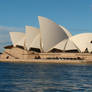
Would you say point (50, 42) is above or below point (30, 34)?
below

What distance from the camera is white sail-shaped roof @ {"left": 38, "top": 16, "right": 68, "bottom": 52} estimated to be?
309 ft

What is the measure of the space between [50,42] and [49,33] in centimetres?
361

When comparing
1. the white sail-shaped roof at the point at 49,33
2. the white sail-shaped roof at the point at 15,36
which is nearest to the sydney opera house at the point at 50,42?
the white sail-shaped roof at the point at 49,33

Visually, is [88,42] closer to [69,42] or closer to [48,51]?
[69,42]

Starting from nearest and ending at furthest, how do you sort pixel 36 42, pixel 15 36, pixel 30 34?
Result: pixel 30 34 < pixel 36 42 < pixel 15 36

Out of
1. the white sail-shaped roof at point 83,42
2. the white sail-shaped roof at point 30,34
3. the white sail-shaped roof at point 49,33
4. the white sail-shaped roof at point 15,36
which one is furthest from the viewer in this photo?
the white sail-shaped roof at point 15,36

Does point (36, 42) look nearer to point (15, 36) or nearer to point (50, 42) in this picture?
point (50, 42)

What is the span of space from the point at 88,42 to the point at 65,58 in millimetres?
10062

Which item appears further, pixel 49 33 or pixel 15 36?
pixel 15 36

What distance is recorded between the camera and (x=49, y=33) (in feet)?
313

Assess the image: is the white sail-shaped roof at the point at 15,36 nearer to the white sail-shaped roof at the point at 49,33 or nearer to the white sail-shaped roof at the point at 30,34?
the white sail-shaped roof at the point at 30,34

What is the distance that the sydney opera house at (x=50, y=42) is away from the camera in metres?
95.4

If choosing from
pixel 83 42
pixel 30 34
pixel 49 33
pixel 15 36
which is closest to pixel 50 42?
pixel 49 33

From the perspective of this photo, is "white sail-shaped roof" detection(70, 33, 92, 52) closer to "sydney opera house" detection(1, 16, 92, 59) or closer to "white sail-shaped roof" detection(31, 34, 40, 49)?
"sydney opera house" detection(1, 16, 92, 59)
